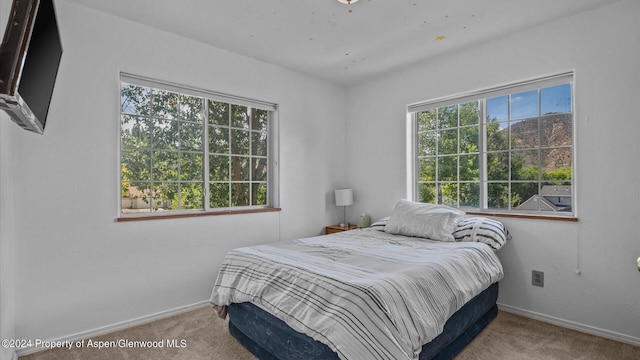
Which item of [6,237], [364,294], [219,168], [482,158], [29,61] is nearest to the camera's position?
[29,61]

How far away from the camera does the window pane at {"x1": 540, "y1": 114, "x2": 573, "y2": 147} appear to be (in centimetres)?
272

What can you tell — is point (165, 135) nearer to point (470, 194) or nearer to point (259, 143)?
point (259, 143)

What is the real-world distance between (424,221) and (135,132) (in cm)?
272

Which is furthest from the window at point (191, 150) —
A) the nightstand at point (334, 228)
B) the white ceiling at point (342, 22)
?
the nightstand at point (334, 228)

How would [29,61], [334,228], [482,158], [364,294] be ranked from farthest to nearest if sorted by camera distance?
1. [334,228]
2. [482,158]
3. [364,294]
4. [29,61]

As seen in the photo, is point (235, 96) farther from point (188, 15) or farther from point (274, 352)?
point (274, 352)

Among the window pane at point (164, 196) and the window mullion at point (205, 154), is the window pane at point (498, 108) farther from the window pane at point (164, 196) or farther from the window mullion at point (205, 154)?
the window pane at point (164, 196)

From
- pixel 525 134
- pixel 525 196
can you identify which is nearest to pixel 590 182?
pixel 525 196

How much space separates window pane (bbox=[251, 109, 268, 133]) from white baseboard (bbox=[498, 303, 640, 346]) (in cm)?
302

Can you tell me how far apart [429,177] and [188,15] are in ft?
9.35

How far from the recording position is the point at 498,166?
3.11 metres

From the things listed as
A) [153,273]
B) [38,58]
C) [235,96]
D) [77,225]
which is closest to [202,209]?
[153,273]

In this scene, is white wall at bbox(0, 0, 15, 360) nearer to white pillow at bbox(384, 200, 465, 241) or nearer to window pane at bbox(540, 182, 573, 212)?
white pillow at bbox(384, 200, 465, 241)

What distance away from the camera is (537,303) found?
2.74 metres
